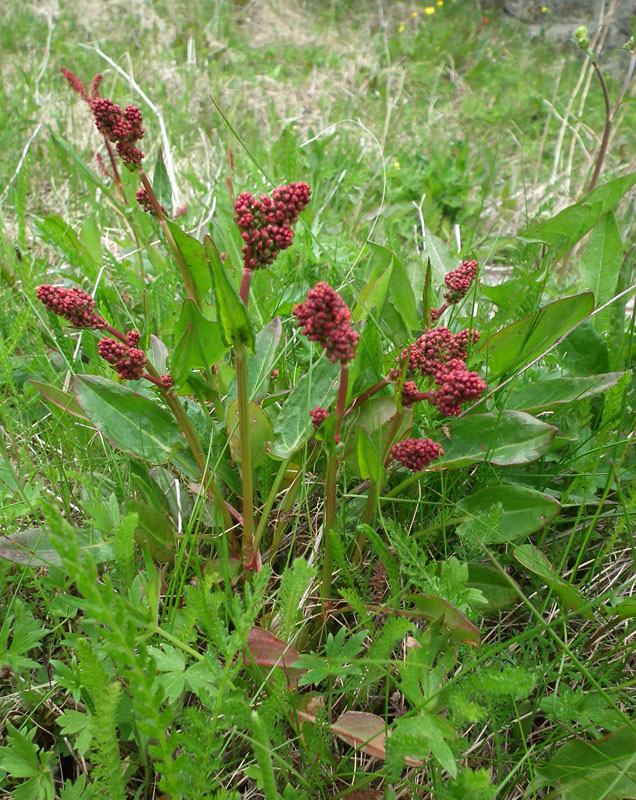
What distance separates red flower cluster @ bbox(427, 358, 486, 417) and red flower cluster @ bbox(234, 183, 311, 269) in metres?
0.41

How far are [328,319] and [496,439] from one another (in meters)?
0.64

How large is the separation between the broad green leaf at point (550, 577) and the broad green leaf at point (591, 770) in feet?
0.80

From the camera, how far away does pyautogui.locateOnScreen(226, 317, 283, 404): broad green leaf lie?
1626mm

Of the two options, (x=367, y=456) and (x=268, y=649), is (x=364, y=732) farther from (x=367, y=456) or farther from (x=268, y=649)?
(x=367, y=456)

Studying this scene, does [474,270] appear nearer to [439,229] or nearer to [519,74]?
[439,229]

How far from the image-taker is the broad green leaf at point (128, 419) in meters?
1.51

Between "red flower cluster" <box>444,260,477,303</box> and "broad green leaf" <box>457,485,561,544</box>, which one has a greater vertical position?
"red flower cluster" <box>444,260,477,303</box>

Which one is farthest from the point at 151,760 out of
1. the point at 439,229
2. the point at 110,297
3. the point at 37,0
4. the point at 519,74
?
the point at 37,0

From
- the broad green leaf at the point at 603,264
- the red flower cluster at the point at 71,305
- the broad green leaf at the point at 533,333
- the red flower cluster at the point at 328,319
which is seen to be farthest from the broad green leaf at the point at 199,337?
the broad green leaf at the point at 603,264

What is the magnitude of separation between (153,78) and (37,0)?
315 centimetres

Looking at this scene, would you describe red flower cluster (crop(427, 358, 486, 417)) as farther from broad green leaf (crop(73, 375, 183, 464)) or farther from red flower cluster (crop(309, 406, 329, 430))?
broad green leaf (crop(73, 375, 183, 464))

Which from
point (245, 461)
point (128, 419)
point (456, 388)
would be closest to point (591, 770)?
point (456, 388)

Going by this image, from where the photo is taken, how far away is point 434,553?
1564mm

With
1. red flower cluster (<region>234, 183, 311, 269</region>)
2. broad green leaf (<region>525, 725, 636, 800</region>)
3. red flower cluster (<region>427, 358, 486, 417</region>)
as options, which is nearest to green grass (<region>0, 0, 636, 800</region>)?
broad green leaf (<region>525, 725, 636, 800</region>)
